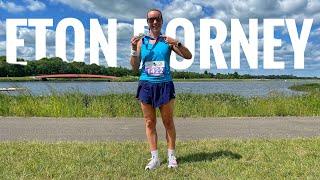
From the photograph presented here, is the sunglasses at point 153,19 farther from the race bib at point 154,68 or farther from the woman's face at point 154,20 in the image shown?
the race bib at point 154,68

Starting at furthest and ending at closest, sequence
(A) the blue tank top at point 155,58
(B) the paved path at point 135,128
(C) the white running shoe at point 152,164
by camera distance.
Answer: (B) the paved path at point 135,128 < (C) the white running shoe at point 152,164 < (A) the blue tank top at point 155,58

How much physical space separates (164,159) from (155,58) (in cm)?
158

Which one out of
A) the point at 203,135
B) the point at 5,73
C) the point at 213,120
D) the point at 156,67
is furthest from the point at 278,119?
the point at 5,73

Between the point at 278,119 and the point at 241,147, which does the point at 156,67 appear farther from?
the point at 278,119

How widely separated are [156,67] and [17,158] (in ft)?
7.74

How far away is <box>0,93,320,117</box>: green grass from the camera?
1358 centimetres

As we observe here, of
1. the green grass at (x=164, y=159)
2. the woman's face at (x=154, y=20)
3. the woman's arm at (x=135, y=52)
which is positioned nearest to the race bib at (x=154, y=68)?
the woman's arm at (x=135, y=52)

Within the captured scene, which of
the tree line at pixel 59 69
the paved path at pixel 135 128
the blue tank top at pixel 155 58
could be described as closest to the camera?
the blue tank top at pixel 155 58

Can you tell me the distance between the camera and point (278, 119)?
12.7 meters

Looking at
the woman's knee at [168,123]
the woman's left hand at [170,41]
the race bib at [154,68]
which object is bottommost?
the woman's knee at [168,123]

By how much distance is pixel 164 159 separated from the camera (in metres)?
7.20

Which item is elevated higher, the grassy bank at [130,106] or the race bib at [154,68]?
the race bib at [154,68]

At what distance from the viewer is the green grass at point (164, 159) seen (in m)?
6.26

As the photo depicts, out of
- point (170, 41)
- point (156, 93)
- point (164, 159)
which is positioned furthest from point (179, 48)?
point (164, 159)
